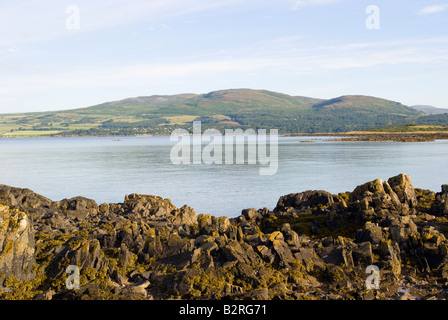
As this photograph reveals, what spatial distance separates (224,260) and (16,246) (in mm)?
7920

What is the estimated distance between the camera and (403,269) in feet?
62.2

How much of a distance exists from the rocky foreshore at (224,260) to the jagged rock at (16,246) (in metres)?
0.04

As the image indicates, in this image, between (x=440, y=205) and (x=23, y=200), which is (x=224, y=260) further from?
(x=23, y=200)

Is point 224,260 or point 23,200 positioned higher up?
point 23,200

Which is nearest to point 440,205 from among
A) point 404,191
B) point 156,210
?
point 404,191

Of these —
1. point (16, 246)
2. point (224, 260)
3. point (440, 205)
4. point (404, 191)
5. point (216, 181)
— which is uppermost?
point (404, 191)

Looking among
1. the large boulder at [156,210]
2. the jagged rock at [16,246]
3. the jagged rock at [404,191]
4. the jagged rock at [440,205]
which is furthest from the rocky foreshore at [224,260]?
the large boulder at [156,210]

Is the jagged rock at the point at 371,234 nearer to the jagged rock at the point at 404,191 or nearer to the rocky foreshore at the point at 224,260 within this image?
the rocky foreshore at the point at 224,260

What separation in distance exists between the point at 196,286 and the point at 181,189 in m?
34.3

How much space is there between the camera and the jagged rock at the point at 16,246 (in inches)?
642

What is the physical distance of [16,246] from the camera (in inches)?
666

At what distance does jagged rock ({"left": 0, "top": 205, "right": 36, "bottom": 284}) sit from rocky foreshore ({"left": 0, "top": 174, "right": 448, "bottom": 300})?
0.12 ft
